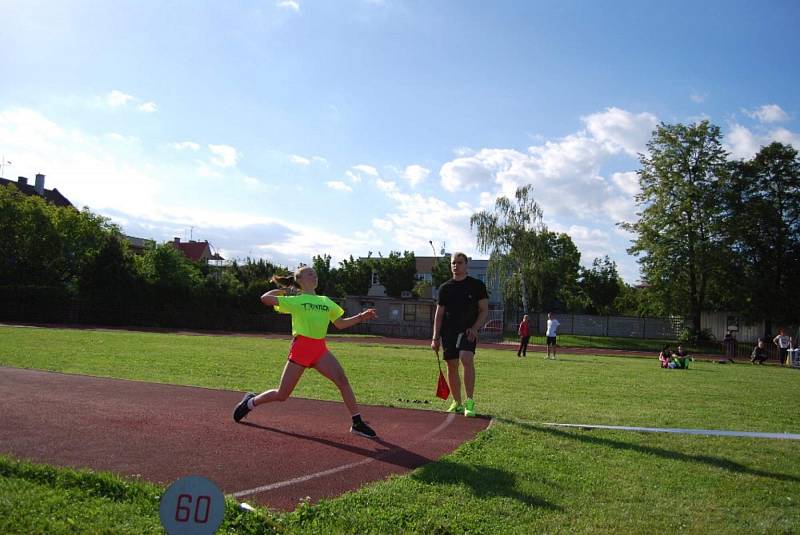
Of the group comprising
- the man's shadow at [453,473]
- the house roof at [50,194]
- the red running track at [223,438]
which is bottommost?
the red running track at [223,438]

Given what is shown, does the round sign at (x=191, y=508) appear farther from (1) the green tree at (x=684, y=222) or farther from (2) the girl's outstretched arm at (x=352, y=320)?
(1) the green tree at (x=684, y=222)

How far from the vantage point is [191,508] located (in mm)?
3297

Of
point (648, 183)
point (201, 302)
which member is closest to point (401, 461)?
point (201, 302)

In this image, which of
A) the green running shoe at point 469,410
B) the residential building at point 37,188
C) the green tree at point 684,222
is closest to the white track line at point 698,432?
the green running shoe at point 469,410

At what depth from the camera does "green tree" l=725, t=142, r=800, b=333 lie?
155 feet

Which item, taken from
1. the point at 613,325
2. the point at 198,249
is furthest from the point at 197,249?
the point at 613,325

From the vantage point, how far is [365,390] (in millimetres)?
10758

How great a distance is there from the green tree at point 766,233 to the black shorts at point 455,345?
46.9m

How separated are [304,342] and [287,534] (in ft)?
10.3

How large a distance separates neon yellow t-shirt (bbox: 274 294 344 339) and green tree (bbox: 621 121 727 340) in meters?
47.6

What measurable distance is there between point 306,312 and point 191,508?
3.47 metres

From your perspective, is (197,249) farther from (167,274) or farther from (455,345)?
(455,345)

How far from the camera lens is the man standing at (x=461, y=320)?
8.02 metres

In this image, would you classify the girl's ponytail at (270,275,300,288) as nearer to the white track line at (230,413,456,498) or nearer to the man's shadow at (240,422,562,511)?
the man's shadow at (240,422,562,511)
